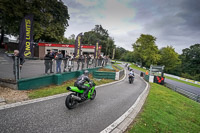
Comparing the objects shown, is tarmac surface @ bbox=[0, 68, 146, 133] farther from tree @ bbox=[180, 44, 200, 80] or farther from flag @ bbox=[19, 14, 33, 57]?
tree @ bbox=[180, 44, 200, 80]

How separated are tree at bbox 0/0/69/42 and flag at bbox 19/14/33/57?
1267cm

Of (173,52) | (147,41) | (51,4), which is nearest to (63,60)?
(51,4)

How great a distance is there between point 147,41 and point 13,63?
46.7 meters

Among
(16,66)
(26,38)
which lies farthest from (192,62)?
(16,66)

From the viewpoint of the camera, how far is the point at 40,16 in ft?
63.0

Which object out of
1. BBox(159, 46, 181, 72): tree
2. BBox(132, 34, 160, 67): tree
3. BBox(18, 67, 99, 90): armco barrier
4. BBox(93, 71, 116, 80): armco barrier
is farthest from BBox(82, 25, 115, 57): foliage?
BBox(18, 67, 99, 90): armco barrier

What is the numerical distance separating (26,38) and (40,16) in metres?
16.1

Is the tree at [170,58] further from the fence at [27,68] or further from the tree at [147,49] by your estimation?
the fence at [27,68]

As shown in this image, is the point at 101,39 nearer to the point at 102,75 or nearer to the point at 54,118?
the point at 102,75

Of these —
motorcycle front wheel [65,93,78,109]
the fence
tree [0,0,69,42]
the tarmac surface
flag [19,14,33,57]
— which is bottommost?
the tarmac surface

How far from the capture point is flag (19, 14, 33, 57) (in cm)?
638

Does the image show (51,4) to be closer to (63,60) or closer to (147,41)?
(63,60)

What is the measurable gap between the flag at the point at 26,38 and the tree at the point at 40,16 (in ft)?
41.6

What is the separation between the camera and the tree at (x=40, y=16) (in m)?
15.4
